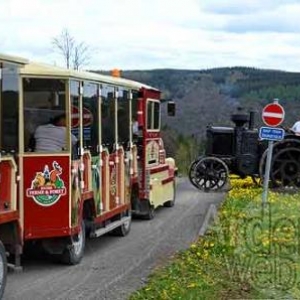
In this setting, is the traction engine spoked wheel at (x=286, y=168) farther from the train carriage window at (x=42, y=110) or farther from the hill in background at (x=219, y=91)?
the train carriage window at (x=42, y=110)

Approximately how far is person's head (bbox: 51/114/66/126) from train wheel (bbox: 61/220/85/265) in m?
1.59

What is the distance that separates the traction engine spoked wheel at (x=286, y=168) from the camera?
22844 millimetres

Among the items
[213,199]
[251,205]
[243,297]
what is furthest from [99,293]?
[213,199]

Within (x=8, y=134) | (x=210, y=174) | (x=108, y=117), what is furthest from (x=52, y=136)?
(x=210, y=174)

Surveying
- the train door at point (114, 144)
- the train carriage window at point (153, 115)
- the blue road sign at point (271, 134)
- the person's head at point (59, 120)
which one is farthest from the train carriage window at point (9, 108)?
the blue road sign at point (271, 134)

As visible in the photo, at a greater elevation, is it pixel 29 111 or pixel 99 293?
pixel 29 111

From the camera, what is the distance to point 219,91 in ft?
137

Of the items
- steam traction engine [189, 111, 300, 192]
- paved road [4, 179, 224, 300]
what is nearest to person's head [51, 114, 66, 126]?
paved road [4, 179, 224, 300]

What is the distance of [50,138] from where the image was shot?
424 inches

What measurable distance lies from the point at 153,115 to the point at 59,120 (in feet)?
21.7

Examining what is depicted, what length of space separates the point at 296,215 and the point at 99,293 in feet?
18.8

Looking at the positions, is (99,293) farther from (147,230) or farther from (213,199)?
(213,199)

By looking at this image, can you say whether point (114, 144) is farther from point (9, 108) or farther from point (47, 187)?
point (9, 108)

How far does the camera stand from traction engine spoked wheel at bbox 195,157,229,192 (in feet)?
77.6
